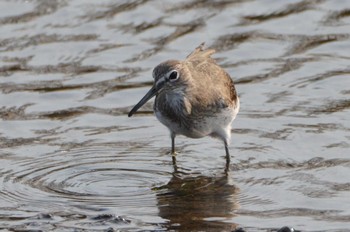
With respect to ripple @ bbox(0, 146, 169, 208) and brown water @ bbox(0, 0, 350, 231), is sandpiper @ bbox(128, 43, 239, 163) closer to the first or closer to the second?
brown water @ bbox(0, 0, 350, 231)

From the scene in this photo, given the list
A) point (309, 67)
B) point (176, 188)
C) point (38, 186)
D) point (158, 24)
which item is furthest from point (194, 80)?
point (158, 24)

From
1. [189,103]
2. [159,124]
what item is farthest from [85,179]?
[159,124]

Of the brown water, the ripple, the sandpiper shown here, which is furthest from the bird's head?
the brown water

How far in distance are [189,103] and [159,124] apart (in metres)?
1.63

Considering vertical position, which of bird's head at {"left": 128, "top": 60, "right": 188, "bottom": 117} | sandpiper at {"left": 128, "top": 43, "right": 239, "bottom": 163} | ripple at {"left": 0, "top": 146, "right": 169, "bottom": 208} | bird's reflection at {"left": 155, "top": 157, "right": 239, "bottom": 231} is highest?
bird's head at {"left": 128, "top": 60, "right": 188, "bottom": 117}

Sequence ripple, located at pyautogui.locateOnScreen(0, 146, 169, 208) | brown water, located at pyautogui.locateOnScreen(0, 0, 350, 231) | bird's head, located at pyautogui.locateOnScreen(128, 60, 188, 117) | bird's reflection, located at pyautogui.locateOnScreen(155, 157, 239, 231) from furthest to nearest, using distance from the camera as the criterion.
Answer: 1. bird's head, located at pyautogui.locateOnScreen(128, 60, 188, 117)
2. ripple, located at pyautogui.locateOnScreen(0, 146, 169, 208)
3. brown water, located at pyautogui.locateOnScreen(0, 0, 350, 231)
4. bird's reflection, located at pyautogui.locateOnScreen(155, 157, 239, 231)

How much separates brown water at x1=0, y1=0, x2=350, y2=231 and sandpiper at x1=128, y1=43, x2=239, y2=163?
431mm

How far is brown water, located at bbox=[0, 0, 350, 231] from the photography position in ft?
37.1

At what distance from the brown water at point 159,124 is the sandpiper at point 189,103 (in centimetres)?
43

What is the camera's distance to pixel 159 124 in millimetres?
14508

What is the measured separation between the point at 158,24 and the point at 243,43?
161 cm

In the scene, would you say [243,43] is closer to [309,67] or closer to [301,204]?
[309,67]

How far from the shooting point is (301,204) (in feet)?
37.2

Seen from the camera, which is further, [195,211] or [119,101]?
[119,101]
